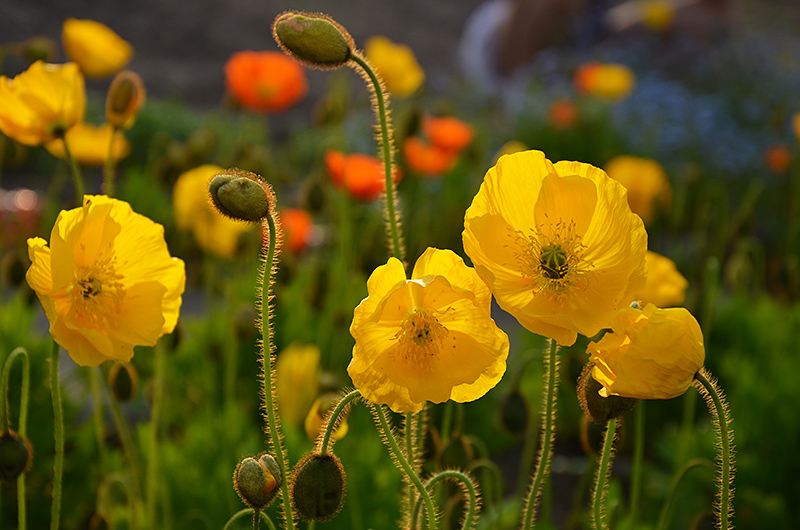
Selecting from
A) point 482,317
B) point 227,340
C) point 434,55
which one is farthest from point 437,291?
point 434,55

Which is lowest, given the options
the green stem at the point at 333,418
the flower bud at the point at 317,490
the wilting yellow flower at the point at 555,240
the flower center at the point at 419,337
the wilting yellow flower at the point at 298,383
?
the wilting yellow flower at the point at 298,383

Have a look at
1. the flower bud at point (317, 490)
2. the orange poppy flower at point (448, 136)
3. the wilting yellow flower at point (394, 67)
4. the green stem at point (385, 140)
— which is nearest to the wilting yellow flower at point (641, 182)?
the orange poppy flower at point (448, 136)

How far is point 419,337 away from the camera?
0.76 m

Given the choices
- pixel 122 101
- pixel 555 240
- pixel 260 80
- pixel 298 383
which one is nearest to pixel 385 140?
pixel 555 240

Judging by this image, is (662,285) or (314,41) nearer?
(314,41)

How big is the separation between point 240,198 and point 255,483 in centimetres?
27

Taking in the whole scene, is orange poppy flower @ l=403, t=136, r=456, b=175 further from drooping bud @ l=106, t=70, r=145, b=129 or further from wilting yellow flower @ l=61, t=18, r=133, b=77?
drooping bud @ l=106, t=70, r=145, b=129

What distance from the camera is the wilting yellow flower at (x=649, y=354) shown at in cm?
68

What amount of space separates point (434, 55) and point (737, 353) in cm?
1377

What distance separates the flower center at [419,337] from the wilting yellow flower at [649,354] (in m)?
0.15

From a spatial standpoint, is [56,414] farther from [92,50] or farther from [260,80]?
[260,80]

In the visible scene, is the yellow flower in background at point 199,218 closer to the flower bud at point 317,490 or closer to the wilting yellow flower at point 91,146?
the wilting yellow flower at point 91,146

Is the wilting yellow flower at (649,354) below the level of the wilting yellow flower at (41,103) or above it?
below

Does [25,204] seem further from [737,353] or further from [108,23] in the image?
[108,23]
